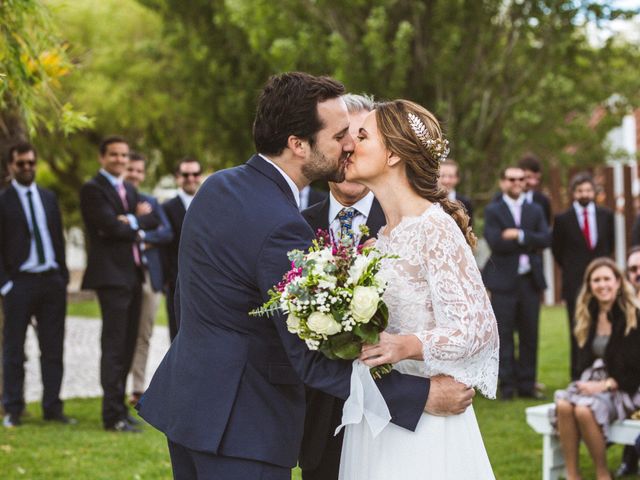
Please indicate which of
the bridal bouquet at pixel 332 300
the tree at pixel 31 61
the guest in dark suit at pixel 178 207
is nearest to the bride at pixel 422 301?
the bridal bouquet at pixel 332 300

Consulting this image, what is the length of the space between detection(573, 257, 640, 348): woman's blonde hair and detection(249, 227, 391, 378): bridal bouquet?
176 inches

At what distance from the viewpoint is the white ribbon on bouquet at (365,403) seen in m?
3.68

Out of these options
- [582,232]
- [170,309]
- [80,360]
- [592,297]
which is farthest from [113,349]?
[80,360]

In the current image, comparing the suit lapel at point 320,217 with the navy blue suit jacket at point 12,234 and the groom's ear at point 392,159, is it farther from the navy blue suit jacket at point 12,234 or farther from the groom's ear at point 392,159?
the navy blue suit jacket at point 12,234

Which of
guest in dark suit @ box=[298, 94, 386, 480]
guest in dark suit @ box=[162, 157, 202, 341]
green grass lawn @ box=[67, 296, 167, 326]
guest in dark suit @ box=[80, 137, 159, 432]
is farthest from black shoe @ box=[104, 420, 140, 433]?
green grass lawn @ box=[67, 296, 167, 326]

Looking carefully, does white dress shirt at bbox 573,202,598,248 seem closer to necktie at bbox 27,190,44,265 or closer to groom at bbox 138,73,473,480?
necktie at bbox 27,190,44,265

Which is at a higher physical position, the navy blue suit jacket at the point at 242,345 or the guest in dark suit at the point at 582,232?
the guest in dark suit at the point at 582,232

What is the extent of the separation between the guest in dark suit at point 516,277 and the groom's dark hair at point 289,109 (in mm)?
7493

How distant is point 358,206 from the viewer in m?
5.05

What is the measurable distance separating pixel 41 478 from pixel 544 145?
18008mm

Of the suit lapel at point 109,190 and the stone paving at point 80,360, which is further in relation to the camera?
the stone paving at point 80,360

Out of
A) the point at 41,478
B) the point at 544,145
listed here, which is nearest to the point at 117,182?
the point at 41,478

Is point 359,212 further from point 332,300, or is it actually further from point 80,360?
point 80,360

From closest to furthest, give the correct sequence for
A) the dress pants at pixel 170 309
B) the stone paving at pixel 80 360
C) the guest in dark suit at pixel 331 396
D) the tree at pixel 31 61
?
the guest in dark suit at pixel 331 396 < the tree at pixel 31 61 < the dress pants at pixel 170 309 < the stone paving at pixel 80 360
